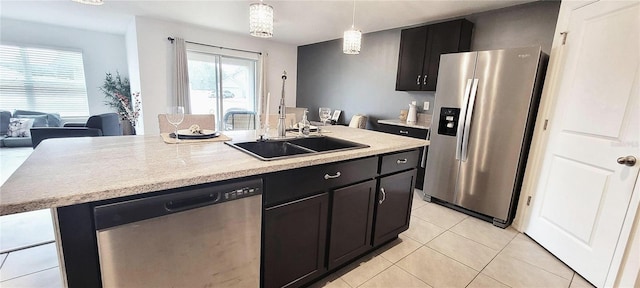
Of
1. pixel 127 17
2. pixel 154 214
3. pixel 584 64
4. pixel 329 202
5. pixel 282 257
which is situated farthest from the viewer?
pixel 127 17

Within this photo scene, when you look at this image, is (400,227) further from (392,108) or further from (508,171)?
(392,108)

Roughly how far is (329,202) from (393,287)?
74 cm

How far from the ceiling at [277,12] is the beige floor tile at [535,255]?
252 centimetres

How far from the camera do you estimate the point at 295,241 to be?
1.42 meters

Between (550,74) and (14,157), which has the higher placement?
(550,74)

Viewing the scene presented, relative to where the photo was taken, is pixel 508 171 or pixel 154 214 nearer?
pixel 154 214

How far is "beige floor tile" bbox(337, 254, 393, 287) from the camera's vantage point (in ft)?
5.69

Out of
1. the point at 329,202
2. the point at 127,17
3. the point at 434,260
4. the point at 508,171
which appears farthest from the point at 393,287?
the point at 127,17

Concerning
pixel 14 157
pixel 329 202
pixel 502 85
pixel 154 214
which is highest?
pixel 502 85

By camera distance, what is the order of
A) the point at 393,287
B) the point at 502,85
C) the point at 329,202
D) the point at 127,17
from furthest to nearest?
1. the point at 127,17
2. the point at 502,85
3. the point at 393,287
4. the point at 329,202

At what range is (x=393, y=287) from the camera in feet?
5.50

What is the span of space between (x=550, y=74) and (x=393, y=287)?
2.24m

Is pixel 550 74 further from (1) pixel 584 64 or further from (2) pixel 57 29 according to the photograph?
(2) pixel 57 29

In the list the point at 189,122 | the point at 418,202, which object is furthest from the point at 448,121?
the point at 189,122
